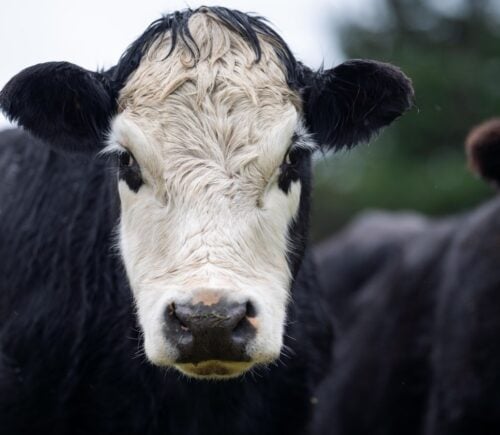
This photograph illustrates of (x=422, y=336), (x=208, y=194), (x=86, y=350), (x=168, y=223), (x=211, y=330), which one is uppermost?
(x=208, y=194)

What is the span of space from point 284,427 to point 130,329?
111cm

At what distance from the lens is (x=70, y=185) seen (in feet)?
21.3

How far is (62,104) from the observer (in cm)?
584

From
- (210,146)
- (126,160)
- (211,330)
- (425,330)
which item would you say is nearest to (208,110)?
(210,146)

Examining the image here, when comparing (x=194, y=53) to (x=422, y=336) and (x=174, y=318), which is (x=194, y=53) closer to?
(x=174, y=318)

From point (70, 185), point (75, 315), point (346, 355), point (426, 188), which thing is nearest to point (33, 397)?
point (75, 315)

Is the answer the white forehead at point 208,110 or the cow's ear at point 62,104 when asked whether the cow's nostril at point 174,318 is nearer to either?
the white forehead at point 208,110

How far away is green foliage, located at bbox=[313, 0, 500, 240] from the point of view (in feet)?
84.0

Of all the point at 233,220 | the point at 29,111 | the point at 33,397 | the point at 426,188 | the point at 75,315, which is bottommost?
the point at 426,188

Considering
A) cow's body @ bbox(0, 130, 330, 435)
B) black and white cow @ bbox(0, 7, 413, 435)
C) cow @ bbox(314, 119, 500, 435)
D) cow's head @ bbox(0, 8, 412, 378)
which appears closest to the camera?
cow's head @ bbox(0, 8, 412, 378)

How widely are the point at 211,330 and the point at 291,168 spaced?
128cm

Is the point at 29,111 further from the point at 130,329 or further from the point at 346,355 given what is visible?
the point at 346,355

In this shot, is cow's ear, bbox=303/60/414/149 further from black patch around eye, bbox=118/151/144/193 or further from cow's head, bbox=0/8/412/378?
black patch around eye, bbox=118/151/144/193

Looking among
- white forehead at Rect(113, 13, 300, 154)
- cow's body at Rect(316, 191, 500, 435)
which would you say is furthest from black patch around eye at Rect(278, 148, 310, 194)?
cow's body at Rect(316, 191, 500, 435)
